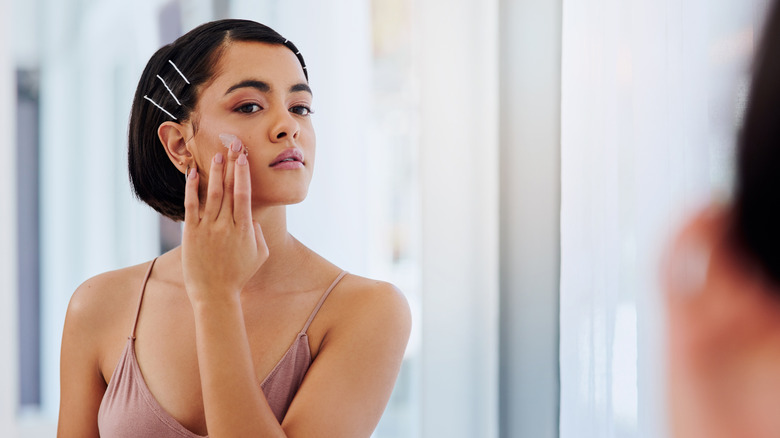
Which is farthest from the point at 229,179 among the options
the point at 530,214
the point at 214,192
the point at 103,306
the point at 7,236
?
the point at 7,236

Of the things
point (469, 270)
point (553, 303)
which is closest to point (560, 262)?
point (553, 303)

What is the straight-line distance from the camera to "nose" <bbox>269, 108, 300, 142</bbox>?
3.58 ft

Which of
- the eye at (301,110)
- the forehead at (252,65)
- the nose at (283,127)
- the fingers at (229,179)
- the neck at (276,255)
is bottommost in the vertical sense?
the neck at (276,255)

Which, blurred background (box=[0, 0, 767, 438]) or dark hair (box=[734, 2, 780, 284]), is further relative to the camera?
blurred background (box=[0, 0, 767, 438])

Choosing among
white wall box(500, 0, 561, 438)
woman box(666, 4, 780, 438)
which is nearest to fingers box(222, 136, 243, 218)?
woman box(666, 4, 780, 438)

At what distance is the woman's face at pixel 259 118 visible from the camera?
3.59 ft

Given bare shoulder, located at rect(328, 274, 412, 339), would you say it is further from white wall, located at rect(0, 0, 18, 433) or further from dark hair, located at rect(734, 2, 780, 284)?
white wall, located at rect(0, 0, 18, 433)

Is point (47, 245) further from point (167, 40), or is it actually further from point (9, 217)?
point (167, 40)

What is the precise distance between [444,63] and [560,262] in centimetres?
Result: 61

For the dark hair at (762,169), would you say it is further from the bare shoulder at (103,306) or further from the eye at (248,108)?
the bare shoulder at (103,306)

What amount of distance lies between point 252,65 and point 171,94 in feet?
0.51

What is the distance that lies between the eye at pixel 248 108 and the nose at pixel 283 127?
4cm

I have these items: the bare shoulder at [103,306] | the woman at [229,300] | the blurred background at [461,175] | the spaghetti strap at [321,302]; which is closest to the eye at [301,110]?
the woman at [229,300]

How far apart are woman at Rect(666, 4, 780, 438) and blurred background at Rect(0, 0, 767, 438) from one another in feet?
3.29
